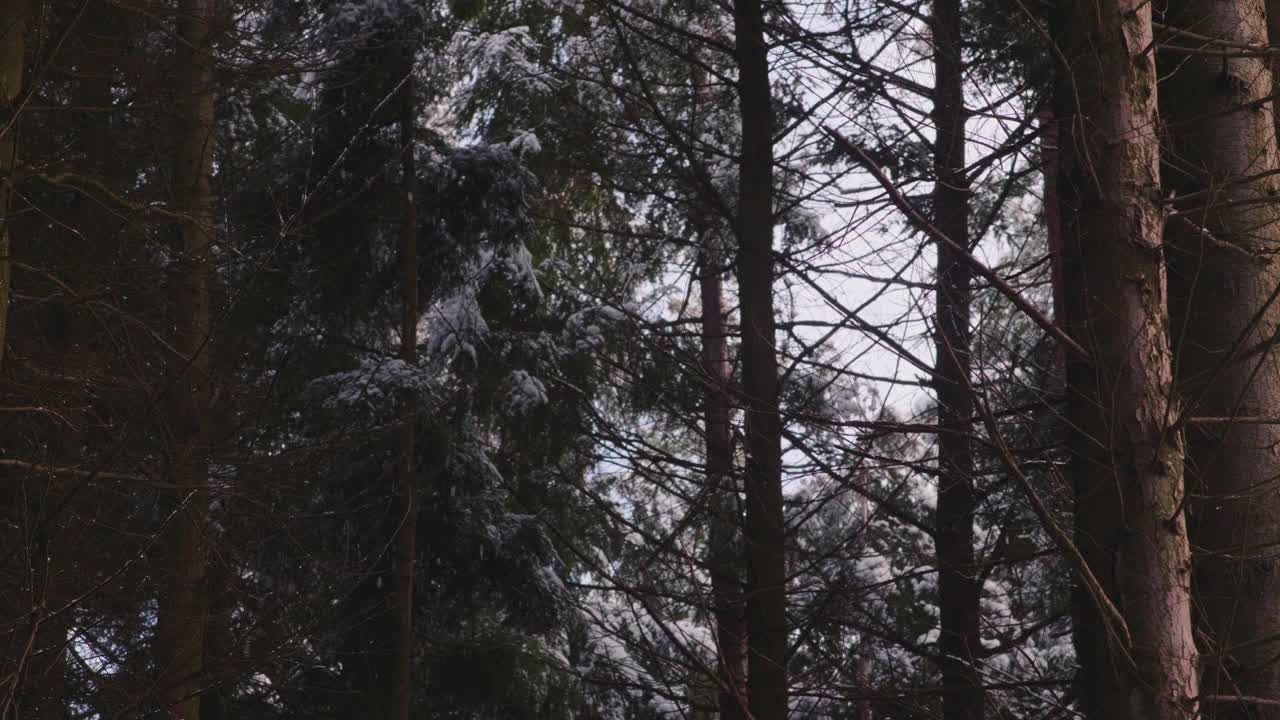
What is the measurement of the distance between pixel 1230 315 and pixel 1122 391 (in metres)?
0.97

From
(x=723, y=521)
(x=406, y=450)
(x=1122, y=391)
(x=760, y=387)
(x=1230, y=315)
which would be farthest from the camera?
(x=406, y=450)

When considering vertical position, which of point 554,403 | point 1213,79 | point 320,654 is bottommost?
point 320,654

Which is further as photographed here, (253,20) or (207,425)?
(253,20)

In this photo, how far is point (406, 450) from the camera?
30.9ft

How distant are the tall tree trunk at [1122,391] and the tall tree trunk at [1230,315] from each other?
22 cm

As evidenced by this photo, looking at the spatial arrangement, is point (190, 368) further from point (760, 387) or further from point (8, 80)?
point (760, 387)

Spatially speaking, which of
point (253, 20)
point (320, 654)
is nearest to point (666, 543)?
point (320, 654)

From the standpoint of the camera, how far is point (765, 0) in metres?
6.30

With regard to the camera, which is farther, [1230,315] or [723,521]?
[723,521]

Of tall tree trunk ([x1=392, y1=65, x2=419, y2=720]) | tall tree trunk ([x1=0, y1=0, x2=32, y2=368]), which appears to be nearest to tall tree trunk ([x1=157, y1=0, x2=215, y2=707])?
tall tree trunk ([x1=0, y1=0, x2=32, y2=368])

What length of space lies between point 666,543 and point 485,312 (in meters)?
7.04

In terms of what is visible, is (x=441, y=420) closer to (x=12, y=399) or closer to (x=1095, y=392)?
(x=12, y=399)

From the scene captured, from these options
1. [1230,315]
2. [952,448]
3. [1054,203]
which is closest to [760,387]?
[952,448]

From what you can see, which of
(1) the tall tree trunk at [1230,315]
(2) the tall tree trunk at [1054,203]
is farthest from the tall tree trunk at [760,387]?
(1) the tall tree trunk at [1230,315]
